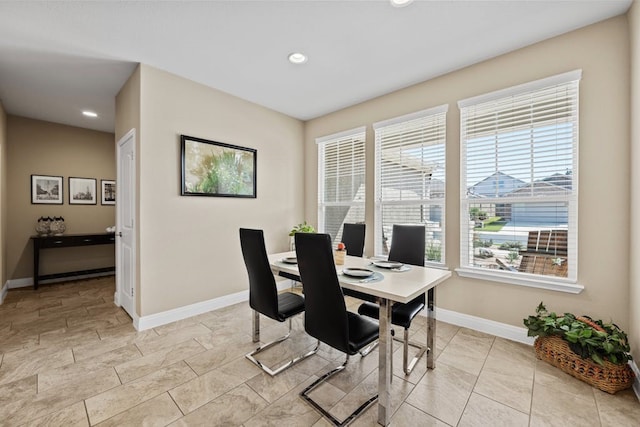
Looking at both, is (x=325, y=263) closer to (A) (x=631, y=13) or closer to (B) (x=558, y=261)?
(B) (x=558, y=261)

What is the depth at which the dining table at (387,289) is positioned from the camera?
62.3 inches

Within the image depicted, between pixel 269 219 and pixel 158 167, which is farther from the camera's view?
pixel 269 219

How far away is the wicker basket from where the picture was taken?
1.81 m

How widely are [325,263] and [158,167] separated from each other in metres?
2.44

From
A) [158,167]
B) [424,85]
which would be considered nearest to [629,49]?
[424,85]

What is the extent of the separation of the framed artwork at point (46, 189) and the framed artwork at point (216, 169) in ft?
10.7

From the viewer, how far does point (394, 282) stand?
178 cm

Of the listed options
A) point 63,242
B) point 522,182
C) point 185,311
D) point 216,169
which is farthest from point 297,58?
point 63,242

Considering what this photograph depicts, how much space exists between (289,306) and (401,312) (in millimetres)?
891

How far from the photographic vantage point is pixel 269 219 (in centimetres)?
414

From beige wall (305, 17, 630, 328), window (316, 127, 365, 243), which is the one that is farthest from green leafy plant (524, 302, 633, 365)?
window (316, 127, 365, 243)

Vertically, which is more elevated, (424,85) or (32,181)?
(424,85)

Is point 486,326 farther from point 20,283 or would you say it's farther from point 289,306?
point 20,283

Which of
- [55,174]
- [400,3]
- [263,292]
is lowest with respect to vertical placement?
[263,292]
